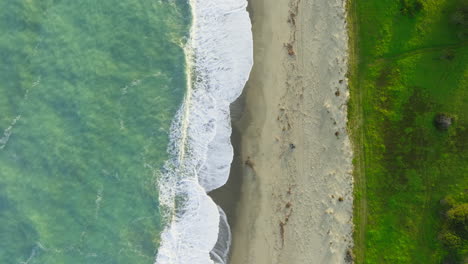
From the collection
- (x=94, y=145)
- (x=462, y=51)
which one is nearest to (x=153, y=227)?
(x=94, y=145)

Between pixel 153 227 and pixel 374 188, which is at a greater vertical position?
pixel 374 188

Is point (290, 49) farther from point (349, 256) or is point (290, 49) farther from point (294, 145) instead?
point (349, 256)

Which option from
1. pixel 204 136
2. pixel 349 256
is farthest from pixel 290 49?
pixel 349 256

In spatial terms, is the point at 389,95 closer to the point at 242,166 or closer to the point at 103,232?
the point at 242,166

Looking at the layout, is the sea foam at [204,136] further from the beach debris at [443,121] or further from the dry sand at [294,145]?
the beach debris at [443,121]

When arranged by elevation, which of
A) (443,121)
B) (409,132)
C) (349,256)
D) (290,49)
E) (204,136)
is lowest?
(349,256)
